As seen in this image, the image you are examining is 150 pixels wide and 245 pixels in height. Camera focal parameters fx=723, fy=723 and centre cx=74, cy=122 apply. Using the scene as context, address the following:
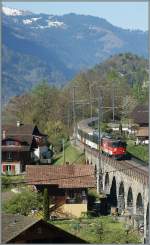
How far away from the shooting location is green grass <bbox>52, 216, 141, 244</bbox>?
20922 mm

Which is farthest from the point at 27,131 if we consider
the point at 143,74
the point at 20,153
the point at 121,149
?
the point at 143,74

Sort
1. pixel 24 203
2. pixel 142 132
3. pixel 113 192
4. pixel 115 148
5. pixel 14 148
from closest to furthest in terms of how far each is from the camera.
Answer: pixel 24 203 < pixel 113 192 < pixel 115 148 < pixel 14 148 < pixel 142 132

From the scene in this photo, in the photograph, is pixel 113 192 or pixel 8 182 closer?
pixel 113 192

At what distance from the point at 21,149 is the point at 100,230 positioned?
2154 cm

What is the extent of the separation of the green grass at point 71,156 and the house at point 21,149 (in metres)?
0.67

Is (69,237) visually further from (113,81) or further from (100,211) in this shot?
(113,81)

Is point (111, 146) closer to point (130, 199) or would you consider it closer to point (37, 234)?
point (130, 199)

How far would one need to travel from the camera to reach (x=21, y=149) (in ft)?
143

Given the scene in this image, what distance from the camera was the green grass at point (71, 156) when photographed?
142 ft

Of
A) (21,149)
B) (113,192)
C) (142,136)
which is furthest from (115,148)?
(142,136)

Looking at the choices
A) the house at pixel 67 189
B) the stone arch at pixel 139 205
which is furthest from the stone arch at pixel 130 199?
the house at pixel 67 189

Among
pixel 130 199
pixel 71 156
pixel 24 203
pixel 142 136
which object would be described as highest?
pixel 24 203

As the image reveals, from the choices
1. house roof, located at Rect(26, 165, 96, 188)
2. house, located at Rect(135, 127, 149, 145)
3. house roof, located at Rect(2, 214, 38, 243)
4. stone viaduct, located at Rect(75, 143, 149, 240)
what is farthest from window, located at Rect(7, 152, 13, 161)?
house roof, located at Rect(2, 214, 38, 243)

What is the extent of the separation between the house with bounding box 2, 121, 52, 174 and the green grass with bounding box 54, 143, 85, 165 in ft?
2.20
